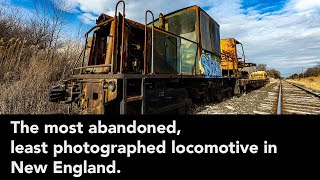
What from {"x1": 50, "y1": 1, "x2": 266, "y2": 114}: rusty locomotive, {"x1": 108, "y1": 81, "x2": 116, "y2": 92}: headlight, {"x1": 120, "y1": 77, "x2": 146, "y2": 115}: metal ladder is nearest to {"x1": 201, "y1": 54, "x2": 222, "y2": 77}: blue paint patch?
{"x1": 50, "y1": 1, "x2": 266, "y2": 114}: rusty locomotive

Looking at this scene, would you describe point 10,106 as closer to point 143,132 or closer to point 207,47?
point 143,132

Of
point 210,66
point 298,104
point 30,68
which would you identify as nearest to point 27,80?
point 30,68

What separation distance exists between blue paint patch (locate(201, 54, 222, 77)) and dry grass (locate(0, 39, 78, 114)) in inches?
177

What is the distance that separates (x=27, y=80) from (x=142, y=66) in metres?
3.19

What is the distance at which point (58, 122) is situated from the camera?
2396mm

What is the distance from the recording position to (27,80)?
4965mm

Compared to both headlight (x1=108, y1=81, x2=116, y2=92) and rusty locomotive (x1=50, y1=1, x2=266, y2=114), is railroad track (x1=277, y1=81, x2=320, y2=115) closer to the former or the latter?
rusty locomotive (x1=50, y1=1, x2=266, y2=114)

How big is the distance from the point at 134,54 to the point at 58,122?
2410mm

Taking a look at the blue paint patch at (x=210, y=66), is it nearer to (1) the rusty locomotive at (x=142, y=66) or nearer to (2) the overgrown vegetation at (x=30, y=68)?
(1) the rusty locomotive at (x=142, y=66)

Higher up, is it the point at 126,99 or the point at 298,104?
the point at 126,99

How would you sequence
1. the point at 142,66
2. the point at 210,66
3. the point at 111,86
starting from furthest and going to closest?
the point at 210,66
the point at 142,66
the point at 111,86

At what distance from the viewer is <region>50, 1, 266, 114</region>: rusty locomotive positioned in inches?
136

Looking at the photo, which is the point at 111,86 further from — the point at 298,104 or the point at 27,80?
the point at 298,104

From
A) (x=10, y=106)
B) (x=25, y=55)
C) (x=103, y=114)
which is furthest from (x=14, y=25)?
(x=103, y=114)
